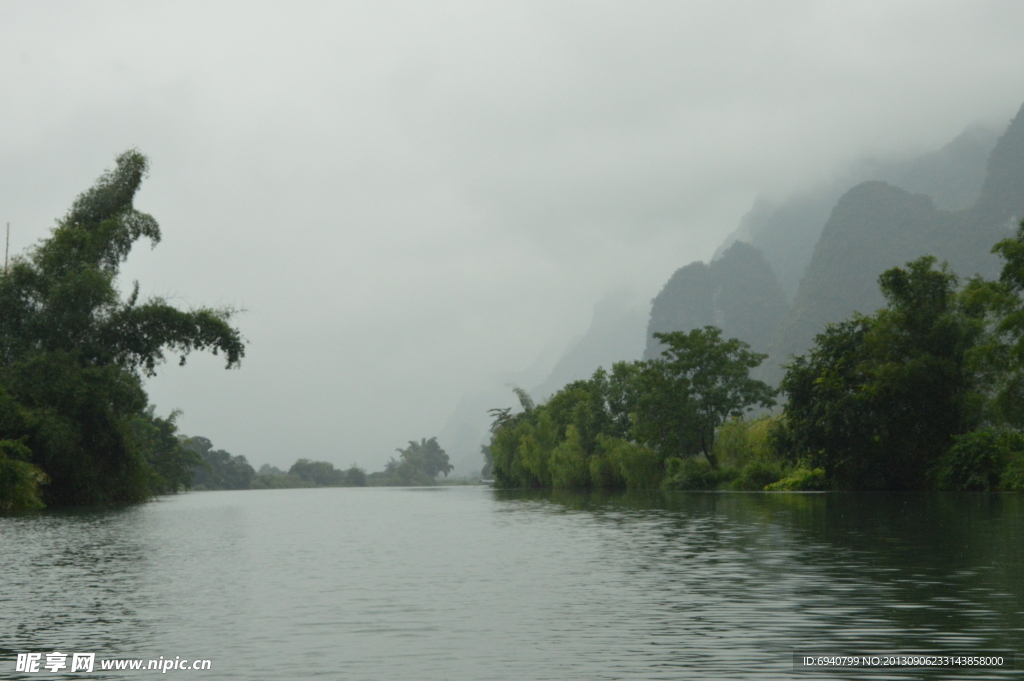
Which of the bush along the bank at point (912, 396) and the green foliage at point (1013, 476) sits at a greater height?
the bush along the bank at point (912, 396)

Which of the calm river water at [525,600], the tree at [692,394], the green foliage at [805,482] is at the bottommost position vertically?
the calm river water at [525,600]

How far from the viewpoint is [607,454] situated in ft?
288

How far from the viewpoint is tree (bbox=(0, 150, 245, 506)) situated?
50.9 meters

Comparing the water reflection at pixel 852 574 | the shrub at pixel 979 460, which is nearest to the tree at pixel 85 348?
the water reflection at pixel 852 574

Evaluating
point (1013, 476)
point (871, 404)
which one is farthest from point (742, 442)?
point (1013, 476)

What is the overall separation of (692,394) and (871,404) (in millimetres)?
25213

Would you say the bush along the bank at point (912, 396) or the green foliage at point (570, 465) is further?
the green foliage at point (570, 465)

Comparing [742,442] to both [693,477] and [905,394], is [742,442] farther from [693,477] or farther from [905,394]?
[905,394]

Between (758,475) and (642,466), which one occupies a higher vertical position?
(642,466)

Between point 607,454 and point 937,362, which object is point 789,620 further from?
point 607,454

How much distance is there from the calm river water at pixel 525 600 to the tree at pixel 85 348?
23.7 metres

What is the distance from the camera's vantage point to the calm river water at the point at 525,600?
10586mm

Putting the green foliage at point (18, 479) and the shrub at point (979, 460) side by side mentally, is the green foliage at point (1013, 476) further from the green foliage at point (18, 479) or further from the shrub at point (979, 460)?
the green foliage at point (18, 479)

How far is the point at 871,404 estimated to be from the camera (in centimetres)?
5950
